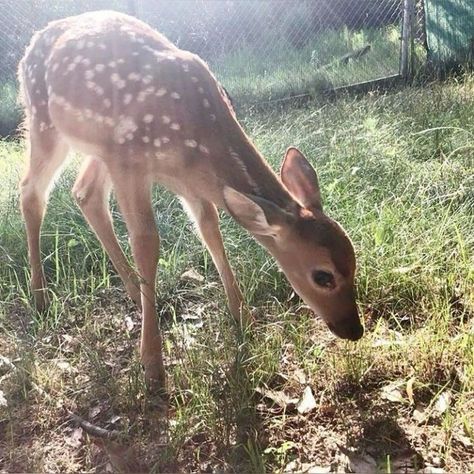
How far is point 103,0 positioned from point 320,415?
6.35m

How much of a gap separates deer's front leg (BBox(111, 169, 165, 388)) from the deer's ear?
518mm

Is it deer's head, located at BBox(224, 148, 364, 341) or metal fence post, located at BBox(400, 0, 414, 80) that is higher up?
deer's head, located at BBox(224, 148, 364, 341)

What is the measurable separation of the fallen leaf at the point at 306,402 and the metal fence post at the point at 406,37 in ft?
19.7

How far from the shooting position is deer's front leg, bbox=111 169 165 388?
9.92 ft

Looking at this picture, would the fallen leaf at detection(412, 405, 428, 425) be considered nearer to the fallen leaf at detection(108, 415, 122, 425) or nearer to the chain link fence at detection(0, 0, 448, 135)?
the fallen leaf at detection(108, 415, 122, 425)

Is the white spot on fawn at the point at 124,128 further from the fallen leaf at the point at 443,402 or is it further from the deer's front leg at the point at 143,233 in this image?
the fallen leaf at the point at 443,402

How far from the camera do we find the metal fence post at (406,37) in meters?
7.93

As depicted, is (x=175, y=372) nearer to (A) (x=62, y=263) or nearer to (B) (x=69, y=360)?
(B) (x=69, y=360)

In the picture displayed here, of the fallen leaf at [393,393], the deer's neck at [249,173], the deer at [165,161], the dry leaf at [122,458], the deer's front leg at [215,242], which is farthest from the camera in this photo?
the deer's front leg at [215,242]

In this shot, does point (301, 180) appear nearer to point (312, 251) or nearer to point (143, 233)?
point (312, 251)

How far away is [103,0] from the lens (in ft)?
25.2

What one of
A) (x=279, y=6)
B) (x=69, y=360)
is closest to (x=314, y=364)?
(x=69, y=360)

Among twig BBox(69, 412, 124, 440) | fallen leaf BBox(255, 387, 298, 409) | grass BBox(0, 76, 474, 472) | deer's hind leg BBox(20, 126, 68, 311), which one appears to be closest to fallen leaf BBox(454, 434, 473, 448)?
grass BBox(0, 76, 474, 472)

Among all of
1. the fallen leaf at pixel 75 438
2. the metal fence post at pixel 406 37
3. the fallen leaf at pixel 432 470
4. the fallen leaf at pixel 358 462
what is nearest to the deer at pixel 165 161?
the fallen leaf at pixel 75 438
